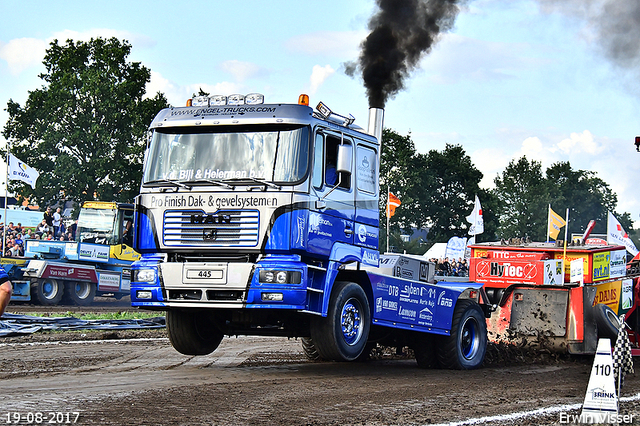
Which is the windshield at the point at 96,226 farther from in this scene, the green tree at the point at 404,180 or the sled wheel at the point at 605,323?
the green tree at the point at 404,180

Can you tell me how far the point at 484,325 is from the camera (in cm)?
1224

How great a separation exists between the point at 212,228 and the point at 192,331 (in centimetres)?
187

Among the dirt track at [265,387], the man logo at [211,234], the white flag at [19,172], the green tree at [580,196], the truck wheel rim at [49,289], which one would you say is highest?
the green tree at [580,196]

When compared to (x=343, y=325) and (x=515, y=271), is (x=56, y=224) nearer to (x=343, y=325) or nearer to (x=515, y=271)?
(x=515, y=271)

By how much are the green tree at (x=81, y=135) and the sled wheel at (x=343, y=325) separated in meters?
39.4

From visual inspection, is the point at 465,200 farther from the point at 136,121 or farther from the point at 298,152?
the point at 298,152

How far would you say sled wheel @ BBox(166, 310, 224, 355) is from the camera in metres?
10.3

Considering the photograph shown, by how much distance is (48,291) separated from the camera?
26453mm

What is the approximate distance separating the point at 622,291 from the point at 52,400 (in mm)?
10106

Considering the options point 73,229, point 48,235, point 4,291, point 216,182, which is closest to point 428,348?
point 216,182

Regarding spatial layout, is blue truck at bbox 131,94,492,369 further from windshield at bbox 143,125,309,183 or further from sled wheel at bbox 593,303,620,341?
sled wheel at bbox 593,303,620,341

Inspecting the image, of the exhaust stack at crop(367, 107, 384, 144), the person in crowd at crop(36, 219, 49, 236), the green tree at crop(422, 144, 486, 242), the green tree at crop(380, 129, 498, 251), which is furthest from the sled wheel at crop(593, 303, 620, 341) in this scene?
the green tree at crop(422, 144, 486, 242)

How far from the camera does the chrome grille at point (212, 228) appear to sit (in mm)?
9078

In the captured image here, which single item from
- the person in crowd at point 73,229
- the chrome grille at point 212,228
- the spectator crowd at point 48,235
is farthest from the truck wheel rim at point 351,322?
the person in crowd at point 73,229
